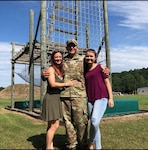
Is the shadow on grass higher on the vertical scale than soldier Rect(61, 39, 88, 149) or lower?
lower

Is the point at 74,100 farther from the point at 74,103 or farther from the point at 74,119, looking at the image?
the point at 74,119

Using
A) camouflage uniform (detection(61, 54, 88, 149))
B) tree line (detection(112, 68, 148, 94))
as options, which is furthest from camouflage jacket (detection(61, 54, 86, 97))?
tree line (detection(112, 68, 148, 94))

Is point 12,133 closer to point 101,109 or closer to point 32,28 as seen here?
point 101,109

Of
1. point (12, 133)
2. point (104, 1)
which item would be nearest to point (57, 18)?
point (104, 1)

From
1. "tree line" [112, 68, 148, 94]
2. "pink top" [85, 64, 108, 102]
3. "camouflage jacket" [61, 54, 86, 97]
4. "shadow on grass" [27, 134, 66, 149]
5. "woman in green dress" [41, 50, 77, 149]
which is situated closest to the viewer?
"pink top" [85, 64, 108, 102]

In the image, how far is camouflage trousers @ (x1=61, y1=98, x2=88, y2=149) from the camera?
4438 mm

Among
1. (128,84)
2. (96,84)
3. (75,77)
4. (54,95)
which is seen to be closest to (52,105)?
(54,95)

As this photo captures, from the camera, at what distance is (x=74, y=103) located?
4.43 m

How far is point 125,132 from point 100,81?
2803 millimetres

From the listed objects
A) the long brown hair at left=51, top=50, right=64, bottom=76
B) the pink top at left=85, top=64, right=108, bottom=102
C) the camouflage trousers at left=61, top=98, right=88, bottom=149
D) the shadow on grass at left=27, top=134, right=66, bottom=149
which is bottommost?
the shadow on grass at left=27, top=134, right=66, bottom=149

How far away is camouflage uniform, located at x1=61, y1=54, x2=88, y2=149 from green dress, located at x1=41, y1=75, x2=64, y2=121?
13 cm

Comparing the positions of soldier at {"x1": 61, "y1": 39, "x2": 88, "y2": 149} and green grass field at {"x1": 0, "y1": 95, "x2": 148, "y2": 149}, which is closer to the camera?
soldier at {"x1": 61, "y1": 39, "x2": 88, "y2": 149}

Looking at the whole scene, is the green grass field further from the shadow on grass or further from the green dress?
the green dress

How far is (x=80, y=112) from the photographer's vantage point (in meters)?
4.45
